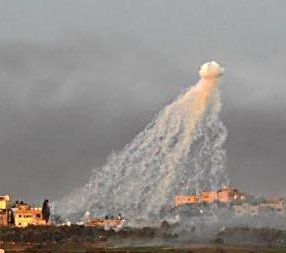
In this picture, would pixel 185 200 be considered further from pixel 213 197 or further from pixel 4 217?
pixel 4 217

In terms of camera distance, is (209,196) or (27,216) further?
(209,196)

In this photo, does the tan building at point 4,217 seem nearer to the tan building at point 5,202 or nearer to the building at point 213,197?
the tan building at point 5,202

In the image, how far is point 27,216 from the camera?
442 feet

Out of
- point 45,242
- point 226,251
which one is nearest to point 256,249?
point 226,251

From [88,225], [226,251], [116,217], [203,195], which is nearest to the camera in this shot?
[226,251]

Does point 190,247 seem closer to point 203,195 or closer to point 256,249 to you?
point 256,249

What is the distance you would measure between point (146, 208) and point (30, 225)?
1900 cm

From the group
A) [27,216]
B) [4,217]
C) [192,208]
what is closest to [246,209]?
[192,208]

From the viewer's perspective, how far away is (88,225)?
414ft

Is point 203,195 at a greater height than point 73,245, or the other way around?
point 203,195

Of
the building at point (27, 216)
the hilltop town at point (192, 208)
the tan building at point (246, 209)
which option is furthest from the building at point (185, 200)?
the building at point (27, 216)

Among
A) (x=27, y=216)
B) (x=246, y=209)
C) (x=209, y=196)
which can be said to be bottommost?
(x=27, y=216)

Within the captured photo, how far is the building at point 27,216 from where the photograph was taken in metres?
133

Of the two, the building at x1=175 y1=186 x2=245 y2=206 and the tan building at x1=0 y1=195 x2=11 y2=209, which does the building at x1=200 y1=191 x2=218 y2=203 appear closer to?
the building at x1=175 y1=186 x2=245 y2=206
